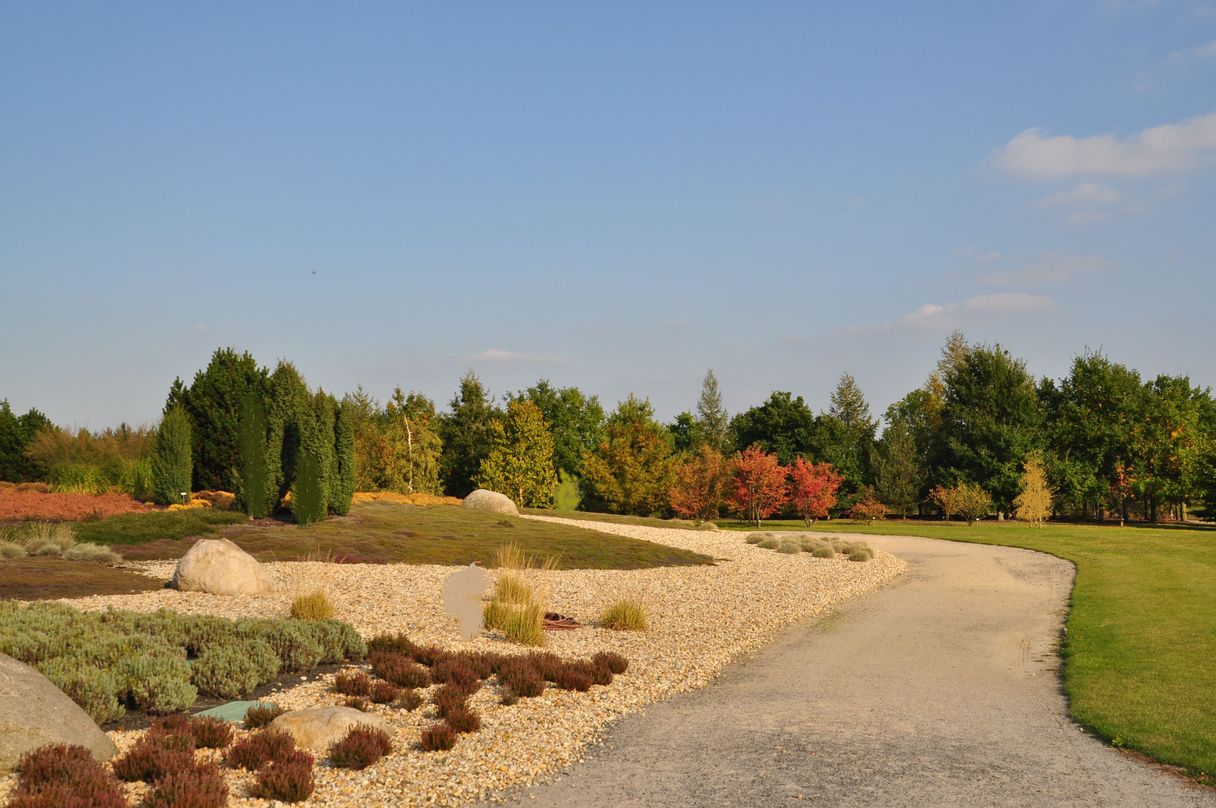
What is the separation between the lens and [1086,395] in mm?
51312

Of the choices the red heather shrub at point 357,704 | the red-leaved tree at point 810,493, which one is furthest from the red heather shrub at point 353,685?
the red-leaved tree at point 810,493

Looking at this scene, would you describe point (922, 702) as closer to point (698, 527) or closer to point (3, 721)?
point (3, 721)

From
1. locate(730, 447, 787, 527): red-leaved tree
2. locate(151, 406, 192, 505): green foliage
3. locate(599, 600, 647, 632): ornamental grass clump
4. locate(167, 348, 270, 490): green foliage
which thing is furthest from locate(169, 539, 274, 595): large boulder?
locate(730, 447, 787, 527): red-leaved tree

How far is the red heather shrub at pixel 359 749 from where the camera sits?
6.57 meters

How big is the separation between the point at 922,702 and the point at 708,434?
192 feet

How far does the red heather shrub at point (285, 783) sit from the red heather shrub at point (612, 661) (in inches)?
169

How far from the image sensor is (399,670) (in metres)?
9.01

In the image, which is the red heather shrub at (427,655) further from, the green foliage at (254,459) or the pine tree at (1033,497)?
the pine tree at (1033,497)

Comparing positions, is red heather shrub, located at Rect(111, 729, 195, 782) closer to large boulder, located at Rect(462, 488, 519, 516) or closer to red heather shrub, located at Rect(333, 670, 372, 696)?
red heather shrub, located at Rect(333, 670, 372, 696)

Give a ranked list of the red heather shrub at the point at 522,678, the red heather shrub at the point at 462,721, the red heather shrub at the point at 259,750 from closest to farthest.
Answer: the red heather shrub at the point at 259,750, the red heather shrub at the point at 462,721, the red heather shrub at the point at 522,678

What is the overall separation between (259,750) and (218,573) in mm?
8406

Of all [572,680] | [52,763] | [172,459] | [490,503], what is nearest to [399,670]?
[572,680]

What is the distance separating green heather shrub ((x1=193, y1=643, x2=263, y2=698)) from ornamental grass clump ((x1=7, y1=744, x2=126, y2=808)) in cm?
211

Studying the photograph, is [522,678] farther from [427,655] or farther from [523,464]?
[523,464]
